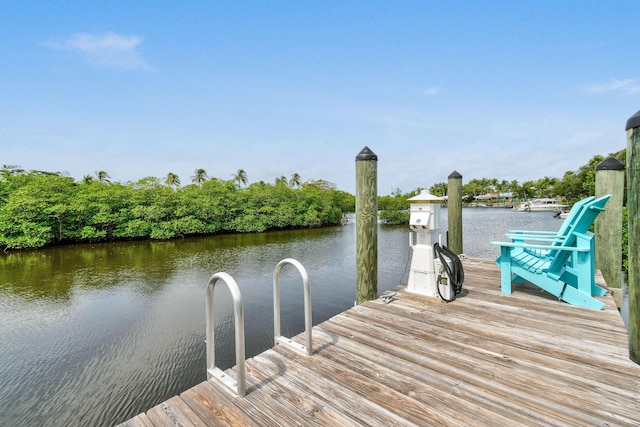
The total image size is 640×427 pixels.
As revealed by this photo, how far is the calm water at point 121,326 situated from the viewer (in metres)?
4.16

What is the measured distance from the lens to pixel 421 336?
2859mm

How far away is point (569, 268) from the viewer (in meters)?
4.04

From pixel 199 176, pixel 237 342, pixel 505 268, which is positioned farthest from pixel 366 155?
pixel 199 176

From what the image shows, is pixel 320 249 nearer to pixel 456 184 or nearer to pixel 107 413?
pixel 456 184

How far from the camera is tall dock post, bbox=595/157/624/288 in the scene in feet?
15.4

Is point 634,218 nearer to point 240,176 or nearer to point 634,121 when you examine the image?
point 634,121

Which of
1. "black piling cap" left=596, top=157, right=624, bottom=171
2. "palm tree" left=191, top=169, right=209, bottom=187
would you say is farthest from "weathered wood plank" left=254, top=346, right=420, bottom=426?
"palm tree" left=191, top=169, right=209, bottom=187

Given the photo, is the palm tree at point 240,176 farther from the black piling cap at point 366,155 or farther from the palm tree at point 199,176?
the black piling cap at point 366,155

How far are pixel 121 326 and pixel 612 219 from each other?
9.58 m

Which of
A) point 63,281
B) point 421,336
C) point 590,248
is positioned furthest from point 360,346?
point 63,281

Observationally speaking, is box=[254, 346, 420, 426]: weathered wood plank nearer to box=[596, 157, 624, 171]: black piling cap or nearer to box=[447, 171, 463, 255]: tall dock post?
A: box=[447, 171, 463, 255]: tall dock post

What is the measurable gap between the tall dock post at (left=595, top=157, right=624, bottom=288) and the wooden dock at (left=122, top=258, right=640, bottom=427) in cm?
197

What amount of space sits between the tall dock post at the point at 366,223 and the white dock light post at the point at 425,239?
0.57 m

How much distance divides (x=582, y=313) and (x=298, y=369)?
324cm
